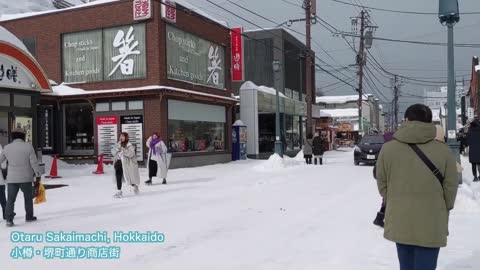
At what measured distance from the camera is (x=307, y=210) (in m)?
9.64

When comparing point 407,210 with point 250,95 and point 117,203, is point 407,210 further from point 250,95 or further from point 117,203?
point 250,95

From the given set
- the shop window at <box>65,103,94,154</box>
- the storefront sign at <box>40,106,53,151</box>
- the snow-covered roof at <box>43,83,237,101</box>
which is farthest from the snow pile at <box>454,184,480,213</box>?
the storefront sign at <box>40,106,53,151</box>

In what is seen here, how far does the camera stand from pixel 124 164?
12.2m

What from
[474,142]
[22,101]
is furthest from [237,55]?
[474,142]

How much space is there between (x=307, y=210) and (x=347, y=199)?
182cm

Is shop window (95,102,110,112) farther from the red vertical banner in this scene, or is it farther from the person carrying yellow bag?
the person carrying yellow bag

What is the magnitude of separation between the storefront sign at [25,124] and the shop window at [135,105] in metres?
4.66

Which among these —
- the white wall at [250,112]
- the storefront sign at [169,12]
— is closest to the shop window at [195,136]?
the white wall at [250,112]

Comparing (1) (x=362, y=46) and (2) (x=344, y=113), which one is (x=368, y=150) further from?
(2) (x=344, y=113)

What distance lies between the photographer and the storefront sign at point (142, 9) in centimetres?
2000

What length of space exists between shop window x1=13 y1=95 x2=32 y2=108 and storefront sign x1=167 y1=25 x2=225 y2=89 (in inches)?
233

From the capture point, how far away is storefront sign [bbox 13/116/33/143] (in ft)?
53.1

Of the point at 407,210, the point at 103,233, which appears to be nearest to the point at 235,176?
the point at 103,233

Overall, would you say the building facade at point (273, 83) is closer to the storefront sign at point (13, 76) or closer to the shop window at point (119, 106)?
the shop window at point (119, 106)
